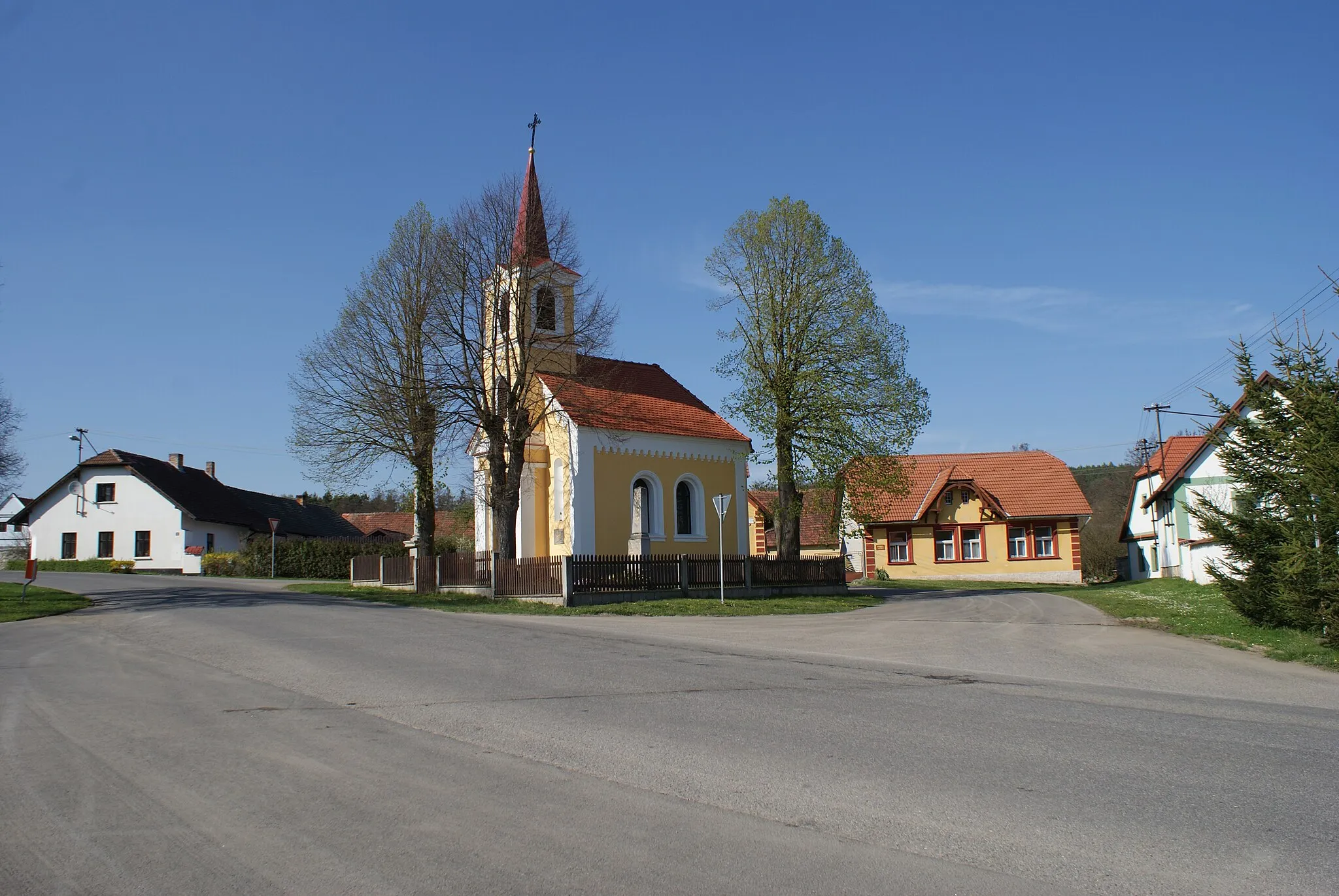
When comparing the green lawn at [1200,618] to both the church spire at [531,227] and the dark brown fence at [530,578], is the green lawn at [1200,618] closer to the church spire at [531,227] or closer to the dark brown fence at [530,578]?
the dark brown fence at [530,578]

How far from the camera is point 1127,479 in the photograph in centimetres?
9362

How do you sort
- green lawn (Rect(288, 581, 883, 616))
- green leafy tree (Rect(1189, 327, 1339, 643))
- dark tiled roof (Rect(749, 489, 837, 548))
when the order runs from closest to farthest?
green leafy tree (Rect(1189, 327, 1339, 643)), green lawn (Rect(288, 581, 883, 616)), dark tiled roof (Rect(749, 489, 837, 548))

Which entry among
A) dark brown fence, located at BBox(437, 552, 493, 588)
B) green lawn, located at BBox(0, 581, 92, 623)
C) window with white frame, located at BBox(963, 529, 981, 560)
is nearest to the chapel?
dark brown fence, located at BBox(437, 552, 493, 588)

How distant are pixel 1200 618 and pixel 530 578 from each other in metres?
16.7

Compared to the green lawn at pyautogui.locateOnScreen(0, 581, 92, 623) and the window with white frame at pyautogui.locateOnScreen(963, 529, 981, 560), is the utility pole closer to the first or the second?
the window with white frame at pyautogui.locateOnScreen(963, 529, 981, 560)

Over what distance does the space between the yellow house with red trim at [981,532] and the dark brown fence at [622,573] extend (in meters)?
23.3

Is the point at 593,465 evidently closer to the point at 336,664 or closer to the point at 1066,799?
the point at 336,664

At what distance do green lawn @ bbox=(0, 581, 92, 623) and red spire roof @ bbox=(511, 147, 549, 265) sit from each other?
621 inches

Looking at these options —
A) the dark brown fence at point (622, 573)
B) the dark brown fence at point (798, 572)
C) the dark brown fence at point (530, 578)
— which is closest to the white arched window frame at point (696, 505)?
the dark brown fence at point (798, 572)

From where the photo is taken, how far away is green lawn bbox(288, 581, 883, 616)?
23438 mm

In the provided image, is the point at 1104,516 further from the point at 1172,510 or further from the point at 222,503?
the point at 222,503

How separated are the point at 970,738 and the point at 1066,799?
1888 millimetres

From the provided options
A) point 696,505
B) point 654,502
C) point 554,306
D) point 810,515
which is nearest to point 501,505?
point 654,502

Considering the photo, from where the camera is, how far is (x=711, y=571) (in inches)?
1148
